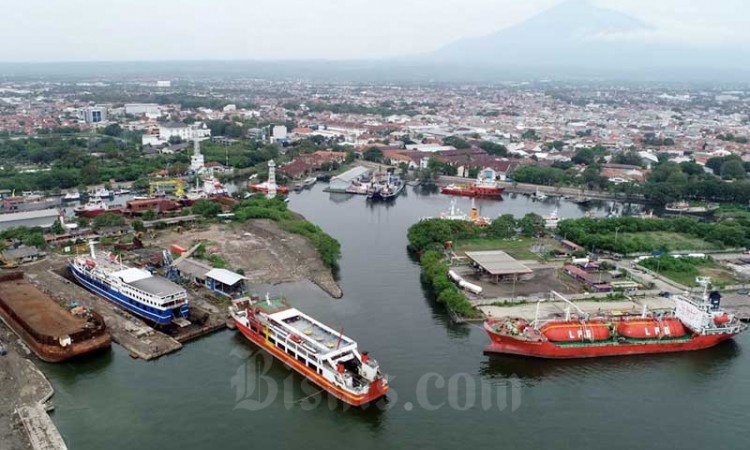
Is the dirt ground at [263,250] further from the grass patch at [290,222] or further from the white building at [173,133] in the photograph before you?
the white building at [173,133]

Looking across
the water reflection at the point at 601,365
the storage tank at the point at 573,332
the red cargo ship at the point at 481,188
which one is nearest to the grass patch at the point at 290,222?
the water reflection at the point at 601,365

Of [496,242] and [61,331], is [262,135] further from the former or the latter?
[61,331]

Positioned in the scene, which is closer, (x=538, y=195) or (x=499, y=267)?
(x=499, y=267)

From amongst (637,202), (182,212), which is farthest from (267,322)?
(637,202)

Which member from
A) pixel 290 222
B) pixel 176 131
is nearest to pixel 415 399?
pixel 290 222

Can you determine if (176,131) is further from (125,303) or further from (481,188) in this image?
(125,303)

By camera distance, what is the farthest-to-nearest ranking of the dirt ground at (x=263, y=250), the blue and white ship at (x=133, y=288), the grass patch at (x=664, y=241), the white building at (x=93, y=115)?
the white building at (x=93, y=115) → the grass patch at (x=664, y=241) → the dirt ground at (x=263, y=250) → the blue and white ship at (x=133, y=288)
